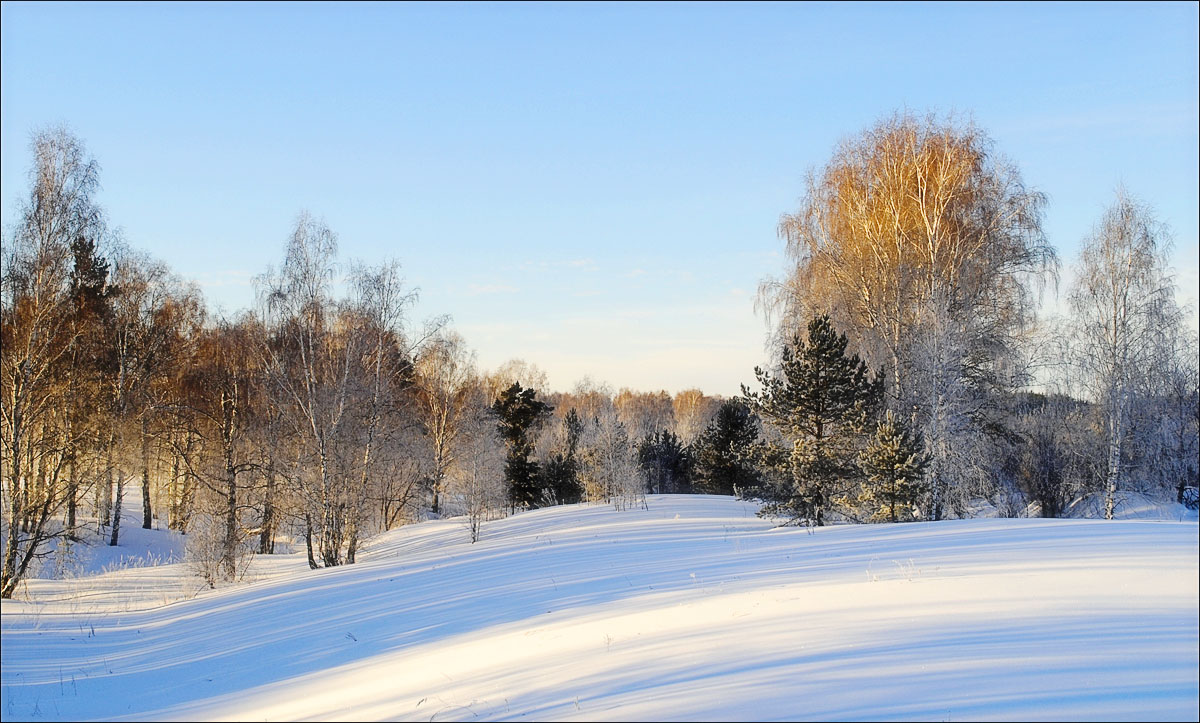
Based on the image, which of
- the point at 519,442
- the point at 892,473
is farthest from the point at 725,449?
the point at 892,473

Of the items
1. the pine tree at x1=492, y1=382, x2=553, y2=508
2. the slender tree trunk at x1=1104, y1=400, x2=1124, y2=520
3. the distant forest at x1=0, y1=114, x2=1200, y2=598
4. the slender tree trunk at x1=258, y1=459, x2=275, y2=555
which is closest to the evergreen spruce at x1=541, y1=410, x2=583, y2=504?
the pine tree at x1=492, y1=382, x2=553, y2=508

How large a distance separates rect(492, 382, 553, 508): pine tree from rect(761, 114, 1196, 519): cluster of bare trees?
20754 mm

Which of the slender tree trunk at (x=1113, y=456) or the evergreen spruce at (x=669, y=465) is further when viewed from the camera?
the evergreen spruce at (x=669, y=465)

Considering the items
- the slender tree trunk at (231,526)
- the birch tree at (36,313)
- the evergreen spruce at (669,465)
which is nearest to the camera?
the birch tree at (36,313)

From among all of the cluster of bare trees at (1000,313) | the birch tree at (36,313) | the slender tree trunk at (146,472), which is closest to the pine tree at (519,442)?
the slender tree trunk at (146,472)

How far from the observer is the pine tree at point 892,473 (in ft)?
53.3

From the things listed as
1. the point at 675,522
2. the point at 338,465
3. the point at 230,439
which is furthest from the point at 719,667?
the point at 230,439

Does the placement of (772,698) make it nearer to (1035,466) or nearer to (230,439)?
(1035,466)

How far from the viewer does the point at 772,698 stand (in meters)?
4.16

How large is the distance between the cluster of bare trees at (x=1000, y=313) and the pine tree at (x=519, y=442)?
817 inches

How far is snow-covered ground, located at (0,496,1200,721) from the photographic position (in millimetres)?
4184

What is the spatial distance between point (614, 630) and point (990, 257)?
20.7m

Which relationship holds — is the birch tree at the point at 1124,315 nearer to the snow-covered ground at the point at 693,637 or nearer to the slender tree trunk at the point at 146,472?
the snow-covered ground at the point at 693,637

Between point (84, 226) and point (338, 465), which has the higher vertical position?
point (84, 226)
